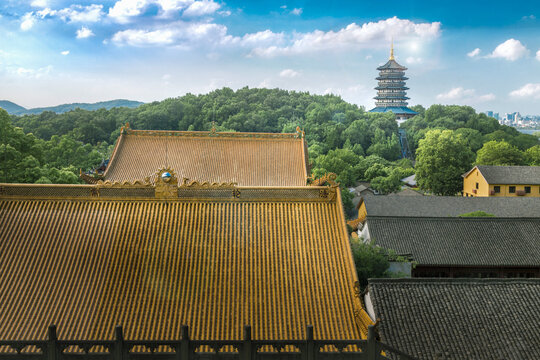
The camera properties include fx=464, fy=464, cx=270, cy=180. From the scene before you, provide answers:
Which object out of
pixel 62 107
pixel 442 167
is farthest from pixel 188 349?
pixel 62 107

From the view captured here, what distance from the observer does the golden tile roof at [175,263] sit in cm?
957

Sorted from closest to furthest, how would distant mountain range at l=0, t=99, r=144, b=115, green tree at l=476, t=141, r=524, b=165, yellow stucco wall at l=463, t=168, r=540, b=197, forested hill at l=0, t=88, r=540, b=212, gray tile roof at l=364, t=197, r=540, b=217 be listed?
gray tile roof at l=364, t=197, r=540, b=217, yellow stucco wall at l=463, t=168, r=540, b=197, forested hill at l=0, t=88, r=540, b=212, green tree at l=476, t=141, r=524, b=165, distant mountain range at l=0, t=99, r=144, b=115

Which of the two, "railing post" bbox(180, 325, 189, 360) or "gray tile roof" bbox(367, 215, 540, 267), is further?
Result: "gray tile roof" bbox(367, 215, 540, 267)

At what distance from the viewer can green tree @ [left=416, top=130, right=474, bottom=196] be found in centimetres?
4834

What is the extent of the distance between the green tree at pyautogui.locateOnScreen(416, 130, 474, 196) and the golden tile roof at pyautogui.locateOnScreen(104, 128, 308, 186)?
2824 cm

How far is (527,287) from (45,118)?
249 feet

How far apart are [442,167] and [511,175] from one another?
7632 mm

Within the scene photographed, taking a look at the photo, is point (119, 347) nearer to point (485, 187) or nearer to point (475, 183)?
point (485, 187)

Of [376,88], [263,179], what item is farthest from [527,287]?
[376,88]

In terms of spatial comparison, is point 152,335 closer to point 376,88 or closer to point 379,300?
point 379,300

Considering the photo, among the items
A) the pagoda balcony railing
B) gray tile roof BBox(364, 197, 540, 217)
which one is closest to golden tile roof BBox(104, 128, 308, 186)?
gray tile roof BBox(364, 197, 540, 217)

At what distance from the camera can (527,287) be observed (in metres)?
13.2

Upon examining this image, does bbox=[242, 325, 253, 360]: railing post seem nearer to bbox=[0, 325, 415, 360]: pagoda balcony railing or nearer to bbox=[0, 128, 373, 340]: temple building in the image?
bbox=[0, 325, 415, 360]: pagoda balcony railing

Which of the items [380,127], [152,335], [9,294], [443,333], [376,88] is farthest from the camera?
[376,88]
